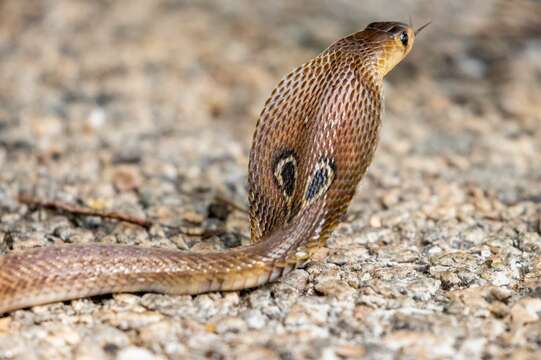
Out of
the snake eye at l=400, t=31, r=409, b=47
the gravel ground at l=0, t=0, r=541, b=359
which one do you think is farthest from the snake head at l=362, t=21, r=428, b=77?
the gravel ground at l=0, t=0, r=541, b=359

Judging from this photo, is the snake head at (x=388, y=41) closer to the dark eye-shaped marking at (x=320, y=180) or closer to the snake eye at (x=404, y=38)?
the snake eye at (x=404, y=38)

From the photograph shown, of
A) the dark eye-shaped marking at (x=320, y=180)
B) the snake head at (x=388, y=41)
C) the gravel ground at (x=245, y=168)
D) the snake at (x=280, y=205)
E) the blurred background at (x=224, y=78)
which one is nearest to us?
the gravel ground at (x=245, y=168)

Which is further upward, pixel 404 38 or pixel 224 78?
pixel 404 38

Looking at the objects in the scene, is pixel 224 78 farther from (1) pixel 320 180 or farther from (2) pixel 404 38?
(1) pixel 320 180

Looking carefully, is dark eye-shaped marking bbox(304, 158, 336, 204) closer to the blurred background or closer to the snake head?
the snake head

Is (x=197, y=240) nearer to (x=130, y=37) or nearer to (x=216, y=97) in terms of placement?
(x=216, y=97)

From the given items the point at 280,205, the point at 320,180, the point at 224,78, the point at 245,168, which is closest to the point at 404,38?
the point at 320,180

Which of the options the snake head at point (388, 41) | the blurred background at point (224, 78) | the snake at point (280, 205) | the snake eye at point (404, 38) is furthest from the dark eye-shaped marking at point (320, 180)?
the blurred background at point (224, 78)
